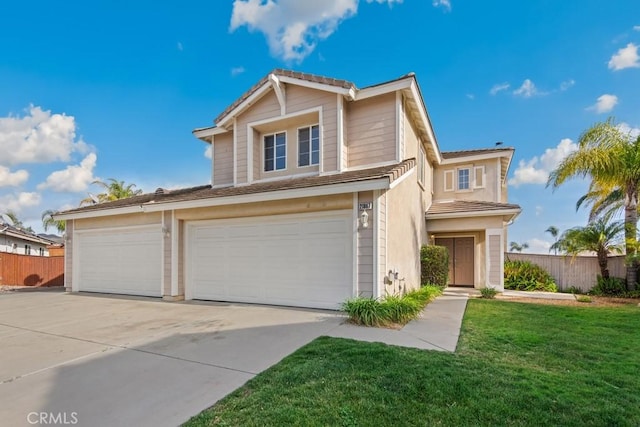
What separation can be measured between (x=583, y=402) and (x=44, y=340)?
26.8 ft

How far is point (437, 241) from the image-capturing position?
15.3m

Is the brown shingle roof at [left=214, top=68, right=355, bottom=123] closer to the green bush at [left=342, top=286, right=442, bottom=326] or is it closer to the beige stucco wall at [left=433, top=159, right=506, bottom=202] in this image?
the green bush at [left=342, top=286, right=442, bottom=326]

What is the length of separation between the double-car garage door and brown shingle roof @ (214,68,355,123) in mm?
4081

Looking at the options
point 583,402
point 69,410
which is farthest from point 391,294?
point 69,410

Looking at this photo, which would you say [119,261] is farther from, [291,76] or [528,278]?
[528,278]

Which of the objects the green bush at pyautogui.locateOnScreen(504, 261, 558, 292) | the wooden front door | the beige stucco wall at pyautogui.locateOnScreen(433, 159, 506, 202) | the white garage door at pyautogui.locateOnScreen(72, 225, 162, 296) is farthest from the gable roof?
the green bush at pyautogui.locateOnScreen(504, 261, 558, 292)

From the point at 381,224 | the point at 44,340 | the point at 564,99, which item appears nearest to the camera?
the point at 44,340

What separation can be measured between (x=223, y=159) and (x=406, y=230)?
7.54 metres

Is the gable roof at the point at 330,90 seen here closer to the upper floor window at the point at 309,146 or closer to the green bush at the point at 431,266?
the upper floor window at the point at 309,146

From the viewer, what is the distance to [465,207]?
13398 millimetres

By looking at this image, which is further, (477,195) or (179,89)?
(477,195)

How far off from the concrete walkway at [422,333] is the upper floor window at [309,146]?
5622 millimetres

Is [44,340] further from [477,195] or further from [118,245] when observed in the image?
[477,195]

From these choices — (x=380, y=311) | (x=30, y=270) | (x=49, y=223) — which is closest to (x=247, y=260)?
(x=380, y=311)
